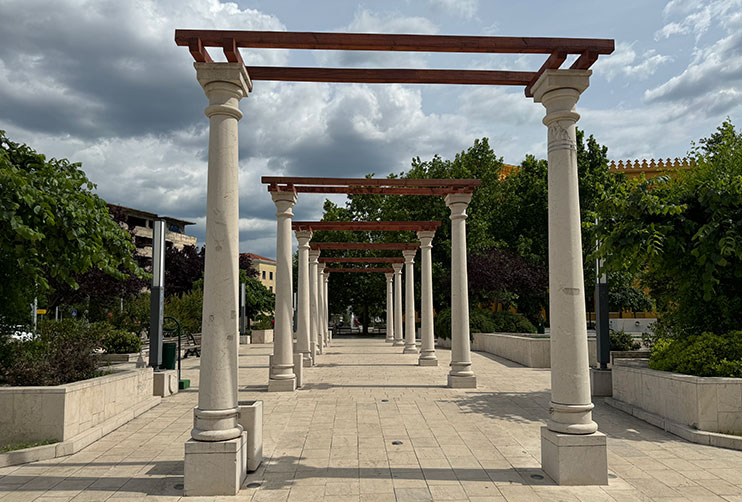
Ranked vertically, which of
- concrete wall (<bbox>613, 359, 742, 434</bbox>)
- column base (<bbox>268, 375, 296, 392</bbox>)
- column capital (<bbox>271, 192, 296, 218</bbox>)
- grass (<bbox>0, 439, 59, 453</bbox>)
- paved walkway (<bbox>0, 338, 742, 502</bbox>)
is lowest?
paved walkway (<bbox>0, 338, 742, 502</bbox>)

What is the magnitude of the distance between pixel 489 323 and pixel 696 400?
20237 mm

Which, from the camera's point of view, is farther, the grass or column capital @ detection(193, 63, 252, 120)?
the grass

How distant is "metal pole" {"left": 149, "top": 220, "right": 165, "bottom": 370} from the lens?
12.1m

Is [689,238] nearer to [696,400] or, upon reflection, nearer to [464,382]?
[696,400]

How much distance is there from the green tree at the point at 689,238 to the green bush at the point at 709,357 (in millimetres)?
857

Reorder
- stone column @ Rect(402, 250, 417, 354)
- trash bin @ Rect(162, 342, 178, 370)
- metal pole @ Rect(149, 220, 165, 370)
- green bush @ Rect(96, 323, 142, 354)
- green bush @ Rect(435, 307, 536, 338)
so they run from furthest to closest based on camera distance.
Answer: green bush @ Rect(435, 307, 536, 338), stone column @ Rect(402, 250, 417, 354), green bush @ Rect(96, 323, 142, 354), trash bin @ Rect(162, 342, 178, 370), metal pole @ Rect(149, 220, 165, 370)

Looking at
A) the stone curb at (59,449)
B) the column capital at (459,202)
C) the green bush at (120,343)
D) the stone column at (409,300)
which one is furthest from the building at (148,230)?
the stone curb at (59,449)


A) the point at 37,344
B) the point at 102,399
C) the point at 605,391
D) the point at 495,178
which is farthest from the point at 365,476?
the point at 495,178

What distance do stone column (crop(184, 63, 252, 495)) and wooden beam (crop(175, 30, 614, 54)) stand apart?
0.38 m

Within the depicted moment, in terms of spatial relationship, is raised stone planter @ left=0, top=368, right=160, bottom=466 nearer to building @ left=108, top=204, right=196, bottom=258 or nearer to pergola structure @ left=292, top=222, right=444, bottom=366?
pergola structure @ left=292, top=222, right=444, bottom=366

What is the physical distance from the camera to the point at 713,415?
8156 millimetres

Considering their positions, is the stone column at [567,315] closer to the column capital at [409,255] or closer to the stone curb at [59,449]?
the stone curb at [59,449]

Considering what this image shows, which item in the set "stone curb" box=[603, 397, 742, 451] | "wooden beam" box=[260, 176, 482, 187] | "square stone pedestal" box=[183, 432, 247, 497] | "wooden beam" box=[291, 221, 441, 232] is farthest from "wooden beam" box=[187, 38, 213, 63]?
"wooden beam" box=[291, 221, 441, 232]

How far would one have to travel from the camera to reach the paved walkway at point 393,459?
589 cm
